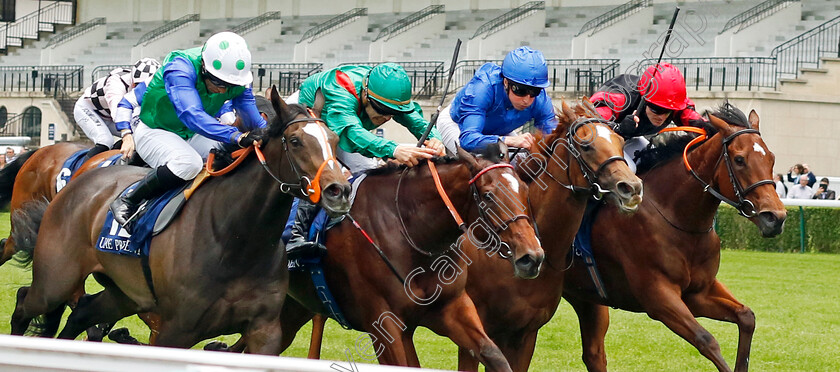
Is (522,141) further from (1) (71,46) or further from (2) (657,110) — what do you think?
(1) (71,46)

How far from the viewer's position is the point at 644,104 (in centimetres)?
617

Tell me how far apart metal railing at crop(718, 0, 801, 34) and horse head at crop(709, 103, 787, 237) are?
16450 mm

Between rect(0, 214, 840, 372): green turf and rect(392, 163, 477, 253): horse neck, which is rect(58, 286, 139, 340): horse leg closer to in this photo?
rect(392, 163, 477, 253): horse neck

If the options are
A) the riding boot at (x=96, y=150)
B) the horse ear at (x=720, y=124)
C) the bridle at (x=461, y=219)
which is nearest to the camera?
the bridle at (x=461, y=219)

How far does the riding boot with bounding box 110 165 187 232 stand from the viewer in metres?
5.10

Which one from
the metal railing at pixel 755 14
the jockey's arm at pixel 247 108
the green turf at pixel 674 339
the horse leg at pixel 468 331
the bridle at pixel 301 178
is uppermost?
the metal railing at pixel 755 14

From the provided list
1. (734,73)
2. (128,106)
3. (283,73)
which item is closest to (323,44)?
(283,73)

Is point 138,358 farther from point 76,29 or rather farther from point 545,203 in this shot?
point 76,29

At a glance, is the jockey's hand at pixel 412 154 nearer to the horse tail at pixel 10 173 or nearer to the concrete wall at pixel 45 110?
the horse tail at pixel 10 173

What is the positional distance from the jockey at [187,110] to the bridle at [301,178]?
23 cm

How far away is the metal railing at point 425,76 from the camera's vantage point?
2298cm

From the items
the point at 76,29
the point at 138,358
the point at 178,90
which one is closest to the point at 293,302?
the point at 178,90

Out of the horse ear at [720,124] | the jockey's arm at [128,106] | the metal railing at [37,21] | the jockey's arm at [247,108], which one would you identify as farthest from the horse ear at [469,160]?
the metal railing at [37,21]

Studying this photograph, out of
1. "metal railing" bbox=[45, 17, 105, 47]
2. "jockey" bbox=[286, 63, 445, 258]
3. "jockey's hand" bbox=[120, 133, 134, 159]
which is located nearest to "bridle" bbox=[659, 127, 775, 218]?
"jockey" bbox=[286, 63, 445, 258]
